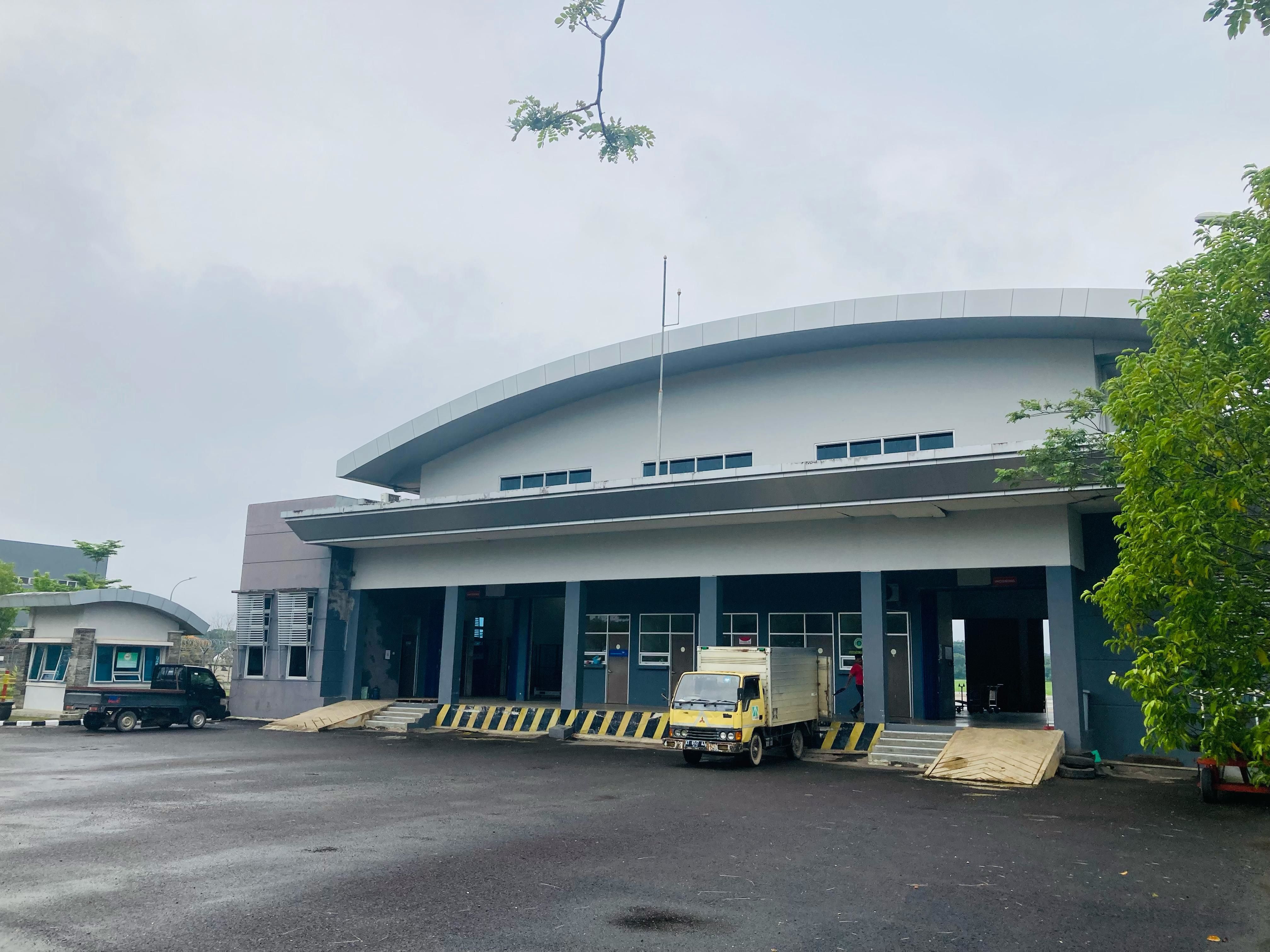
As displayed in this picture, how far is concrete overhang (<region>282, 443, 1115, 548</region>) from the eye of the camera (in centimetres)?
1931

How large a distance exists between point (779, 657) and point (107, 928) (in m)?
14.5

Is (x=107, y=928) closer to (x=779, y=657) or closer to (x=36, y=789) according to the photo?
(x=36, y=789)

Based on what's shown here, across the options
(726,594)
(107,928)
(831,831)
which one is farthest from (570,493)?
(107,928)

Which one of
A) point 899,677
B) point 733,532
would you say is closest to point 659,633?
point 733,532

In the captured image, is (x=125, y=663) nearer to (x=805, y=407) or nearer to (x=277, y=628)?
(x=277, y=628)

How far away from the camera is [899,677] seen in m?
25.0

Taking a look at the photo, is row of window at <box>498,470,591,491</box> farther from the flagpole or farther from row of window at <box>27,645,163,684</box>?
row of window at <box>27,645,163,684</box>

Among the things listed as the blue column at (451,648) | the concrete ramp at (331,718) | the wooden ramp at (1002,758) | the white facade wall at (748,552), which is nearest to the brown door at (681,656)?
the white facade wall at (748,552)

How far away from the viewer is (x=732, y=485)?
71.6 feet

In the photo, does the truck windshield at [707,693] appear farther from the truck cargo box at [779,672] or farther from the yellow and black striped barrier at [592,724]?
the yellow and black striped barrier at [592,724]

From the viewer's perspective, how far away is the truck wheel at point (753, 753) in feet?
60.9

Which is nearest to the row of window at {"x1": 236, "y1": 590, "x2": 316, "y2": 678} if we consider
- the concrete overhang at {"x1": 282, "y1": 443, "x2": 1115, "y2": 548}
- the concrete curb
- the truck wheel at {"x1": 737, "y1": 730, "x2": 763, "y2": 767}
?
the concrete overhang at {"x1": 282, "y1": 443, "x2": 1115, "y2": 548}

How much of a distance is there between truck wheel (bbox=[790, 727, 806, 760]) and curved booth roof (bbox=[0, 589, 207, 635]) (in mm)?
23560

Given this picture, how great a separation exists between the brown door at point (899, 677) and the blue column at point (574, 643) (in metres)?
8.22
